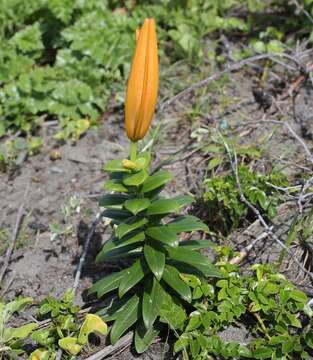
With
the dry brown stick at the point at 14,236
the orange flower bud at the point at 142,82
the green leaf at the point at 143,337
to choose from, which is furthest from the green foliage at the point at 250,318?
the dry brown stick at the point at 14,236

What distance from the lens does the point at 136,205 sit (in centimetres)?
254

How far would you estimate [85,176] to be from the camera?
3.98 meters

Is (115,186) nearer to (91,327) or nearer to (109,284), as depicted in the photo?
(109,284)

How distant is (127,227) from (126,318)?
1.49 ft

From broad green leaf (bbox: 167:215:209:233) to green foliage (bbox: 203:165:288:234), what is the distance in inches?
16.0

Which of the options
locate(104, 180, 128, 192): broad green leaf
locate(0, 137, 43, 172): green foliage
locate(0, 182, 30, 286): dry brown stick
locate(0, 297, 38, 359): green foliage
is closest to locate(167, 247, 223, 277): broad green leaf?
locate(104, 180, 128, 192): broad green leaf

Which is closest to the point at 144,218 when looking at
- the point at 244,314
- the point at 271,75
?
the point at 244,314

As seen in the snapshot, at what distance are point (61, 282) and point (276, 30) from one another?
8.67 ft

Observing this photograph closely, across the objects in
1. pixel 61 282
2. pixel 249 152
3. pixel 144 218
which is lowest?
pixel 61 282

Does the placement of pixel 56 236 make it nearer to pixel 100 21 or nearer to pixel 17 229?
pixel 17 229

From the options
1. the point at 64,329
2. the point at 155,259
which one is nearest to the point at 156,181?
the point at 155,259

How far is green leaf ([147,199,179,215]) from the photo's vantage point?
2.60 m

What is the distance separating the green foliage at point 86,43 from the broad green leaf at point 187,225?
1.64m

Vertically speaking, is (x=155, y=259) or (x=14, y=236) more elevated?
(x=155, y=259)
